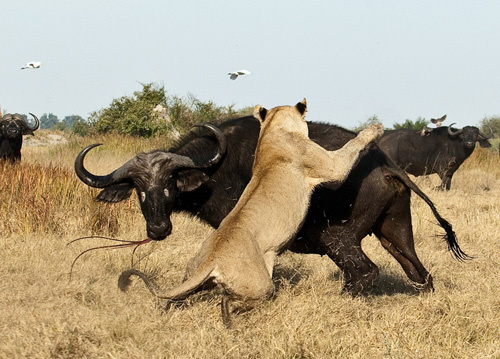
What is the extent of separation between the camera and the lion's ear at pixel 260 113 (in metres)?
5.97

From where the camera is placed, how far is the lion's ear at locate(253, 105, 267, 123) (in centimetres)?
597

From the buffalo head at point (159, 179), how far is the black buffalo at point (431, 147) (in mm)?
14790

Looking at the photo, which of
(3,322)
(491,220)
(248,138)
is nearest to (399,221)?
(248,138)

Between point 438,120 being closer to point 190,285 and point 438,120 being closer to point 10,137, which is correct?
point 10,137

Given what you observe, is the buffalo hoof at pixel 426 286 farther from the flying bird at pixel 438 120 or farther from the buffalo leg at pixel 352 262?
the flying bird at pixel 438 120

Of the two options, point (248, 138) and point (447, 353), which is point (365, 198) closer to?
point (248, 138)

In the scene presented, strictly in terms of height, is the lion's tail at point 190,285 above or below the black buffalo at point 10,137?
above

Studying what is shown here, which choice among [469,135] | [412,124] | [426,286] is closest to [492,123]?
[412,124]

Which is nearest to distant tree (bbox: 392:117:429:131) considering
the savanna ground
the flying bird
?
the flying bird

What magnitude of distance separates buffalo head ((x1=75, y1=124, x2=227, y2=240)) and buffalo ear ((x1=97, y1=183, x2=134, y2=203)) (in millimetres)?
13

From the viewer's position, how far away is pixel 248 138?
255 inches

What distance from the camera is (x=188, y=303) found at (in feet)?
17.2

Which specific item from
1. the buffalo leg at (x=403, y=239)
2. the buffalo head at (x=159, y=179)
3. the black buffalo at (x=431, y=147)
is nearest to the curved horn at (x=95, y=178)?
the buffalo head at (x=159, y=179)

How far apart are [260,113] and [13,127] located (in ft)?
35.5
